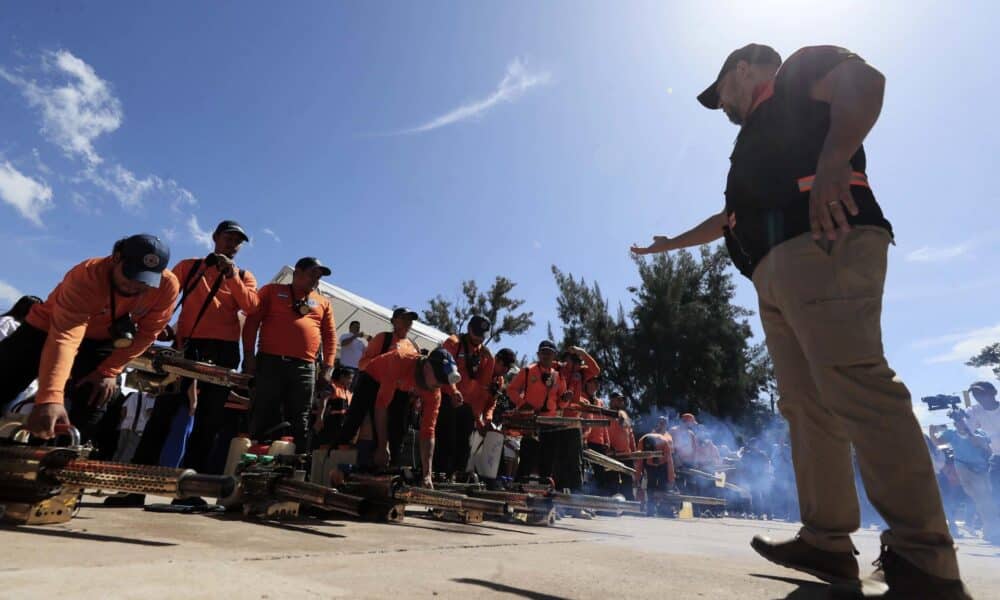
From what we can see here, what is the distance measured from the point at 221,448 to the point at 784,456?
12.5 meters

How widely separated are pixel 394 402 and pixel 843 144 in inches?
168

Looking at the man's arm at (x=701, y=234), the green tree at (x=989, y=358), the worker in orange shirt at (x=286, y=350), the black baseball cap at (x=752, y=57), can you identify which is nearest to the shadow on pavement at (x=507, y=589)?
the man's arm at (x=701, y=234)

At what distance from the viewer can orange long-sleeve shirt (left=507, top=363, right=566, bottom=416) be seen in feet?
24.1

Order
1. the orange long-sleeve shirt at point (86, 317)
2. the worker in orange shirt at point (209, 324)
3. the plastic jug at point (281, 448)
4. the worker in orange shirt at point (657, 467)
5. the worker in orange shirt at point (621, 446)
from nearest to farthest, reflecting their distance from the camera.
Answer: the orange long-sleeve shirt at point (86, 317) < the plastic jug at point (281, 448) < the worker in orange shirt at point (209, 324) < the worker in orange shirt at point (621, 446) < the worker in orange shirt at point (657, 467)

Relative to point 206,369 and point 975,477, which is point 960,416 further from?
point 206,369

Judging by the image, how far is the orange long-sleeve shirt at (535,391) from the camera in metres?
7.35

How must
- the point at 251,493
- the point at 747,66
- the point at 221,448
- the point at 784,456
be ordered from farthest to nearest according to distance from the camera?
the point at 784,456 < the point at 221,448 < the point at 251,493 < the point at 747,66

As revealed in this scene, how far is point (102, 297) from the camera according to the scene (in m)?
2.65

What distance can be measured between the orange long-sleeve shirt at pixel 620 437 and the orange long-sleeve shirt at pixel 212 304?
24.7 ft

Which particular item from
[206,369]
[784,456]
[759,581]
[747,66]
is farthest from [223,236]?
[784,456]

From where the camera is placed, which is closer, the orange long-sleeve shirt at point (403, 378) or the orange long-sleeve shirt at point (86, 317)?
the orange long-sleeve shirt at point (86, 317)

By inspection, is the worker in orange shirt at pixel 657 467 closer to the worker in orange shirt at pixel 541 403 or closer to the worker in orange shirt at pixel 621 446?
the worker in orange shirt at pixel 621 446

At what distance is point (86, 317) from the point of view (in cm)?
252

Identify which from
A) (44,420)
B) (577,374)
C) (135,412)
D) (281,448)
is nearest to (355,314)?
(135,412)
